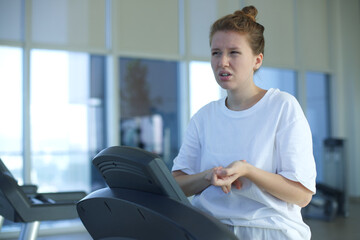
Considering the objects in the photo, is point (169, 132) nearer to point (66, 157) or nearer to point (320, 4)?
point (66, 157)

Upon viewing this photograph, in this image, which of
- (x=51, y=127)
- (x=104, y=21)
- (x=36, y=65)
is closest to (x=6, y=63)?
(x=36, y=65)

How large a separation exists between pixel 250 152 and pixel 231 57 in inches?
10.7

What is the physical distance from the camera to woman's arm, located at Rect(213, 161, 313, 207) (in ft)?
3.26

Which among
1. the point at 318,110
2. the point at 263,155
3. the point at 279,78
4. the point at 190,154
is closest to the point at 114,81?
the point at 279,78

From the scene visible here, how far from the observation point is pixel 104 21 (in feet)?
17.1

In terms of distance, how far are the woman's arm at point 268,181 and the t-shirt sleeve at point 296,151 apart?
0.02m

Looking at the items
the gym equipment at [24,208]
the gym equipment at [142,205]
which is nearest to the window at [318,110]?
the gym equipment at [24,208]

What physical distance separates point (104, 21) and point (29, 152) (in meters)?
1.83

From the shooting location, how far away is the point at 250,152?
3.72 ft

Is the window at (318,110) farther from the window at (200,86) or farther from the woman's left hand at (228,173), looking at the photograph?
the woman's left hand at (228,173)

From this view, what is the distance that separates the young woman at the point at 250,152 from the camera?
1.08 m

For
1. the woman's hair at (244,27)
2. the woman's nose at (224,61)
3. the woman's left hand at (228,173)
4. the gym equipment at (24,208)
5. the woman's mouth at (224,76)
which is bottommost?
the gym equipment at (24,208)

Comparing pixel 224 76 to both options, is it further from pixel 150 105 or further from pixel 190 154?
pixel 150 105

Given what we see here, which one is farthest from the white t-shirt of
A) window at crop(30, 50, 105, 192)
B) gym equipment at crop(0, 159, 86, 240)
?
window at crop(30, 50, 105, 192)
